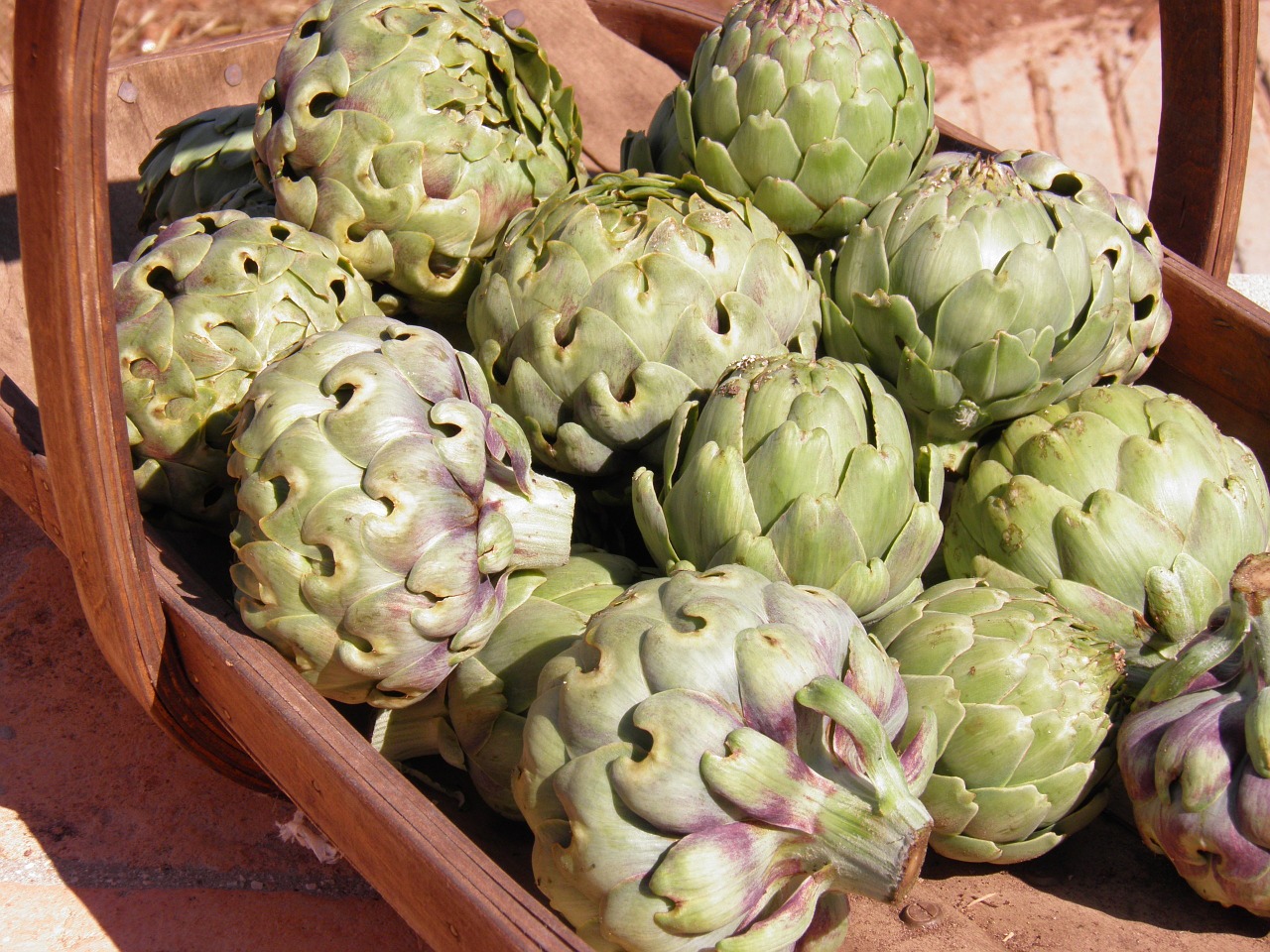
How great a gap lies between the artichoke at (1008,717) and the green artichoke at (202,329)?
0.64 meters

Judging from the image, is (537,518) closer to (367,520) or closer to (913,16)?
(367,520)

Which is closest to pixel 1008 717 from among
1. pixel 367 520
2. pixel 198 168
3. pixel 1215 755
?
pixel 1215 755

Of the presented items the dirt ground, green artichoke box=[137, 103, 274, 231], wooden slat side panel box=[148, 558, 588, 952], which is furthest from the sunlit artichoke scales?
the dirt ground

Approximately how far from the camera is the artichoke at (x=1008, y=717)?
0.94 m

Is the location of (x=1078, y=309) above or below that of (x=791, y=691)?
above

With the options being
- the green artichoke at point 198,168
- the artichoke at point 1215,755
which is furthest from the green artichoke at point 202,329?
the artichoke at point 1215,755

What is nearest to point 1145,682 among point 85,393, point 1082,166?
point 85,393

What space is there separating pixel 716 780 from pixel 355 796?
0.28 m

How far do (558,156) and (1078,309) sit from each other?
60 centimetres

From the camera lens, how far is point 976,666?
0.96 metres

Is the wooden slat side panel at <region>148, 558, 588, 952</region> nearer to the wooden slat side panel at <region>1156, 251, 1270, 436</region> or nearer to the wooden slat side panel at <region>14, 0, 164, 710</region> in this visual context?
the wooden slat side panel at <region>14, 0, 164, 710</region>

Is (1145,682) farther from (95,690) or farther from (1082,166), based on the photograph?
(1082,166)

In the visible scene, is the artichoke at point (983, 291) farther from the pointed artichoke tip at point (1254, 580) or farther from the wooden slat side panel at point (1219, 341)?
the pointed artichoke tip at point (1254, 580)

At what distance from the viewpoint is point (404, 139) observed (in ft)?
3.88
